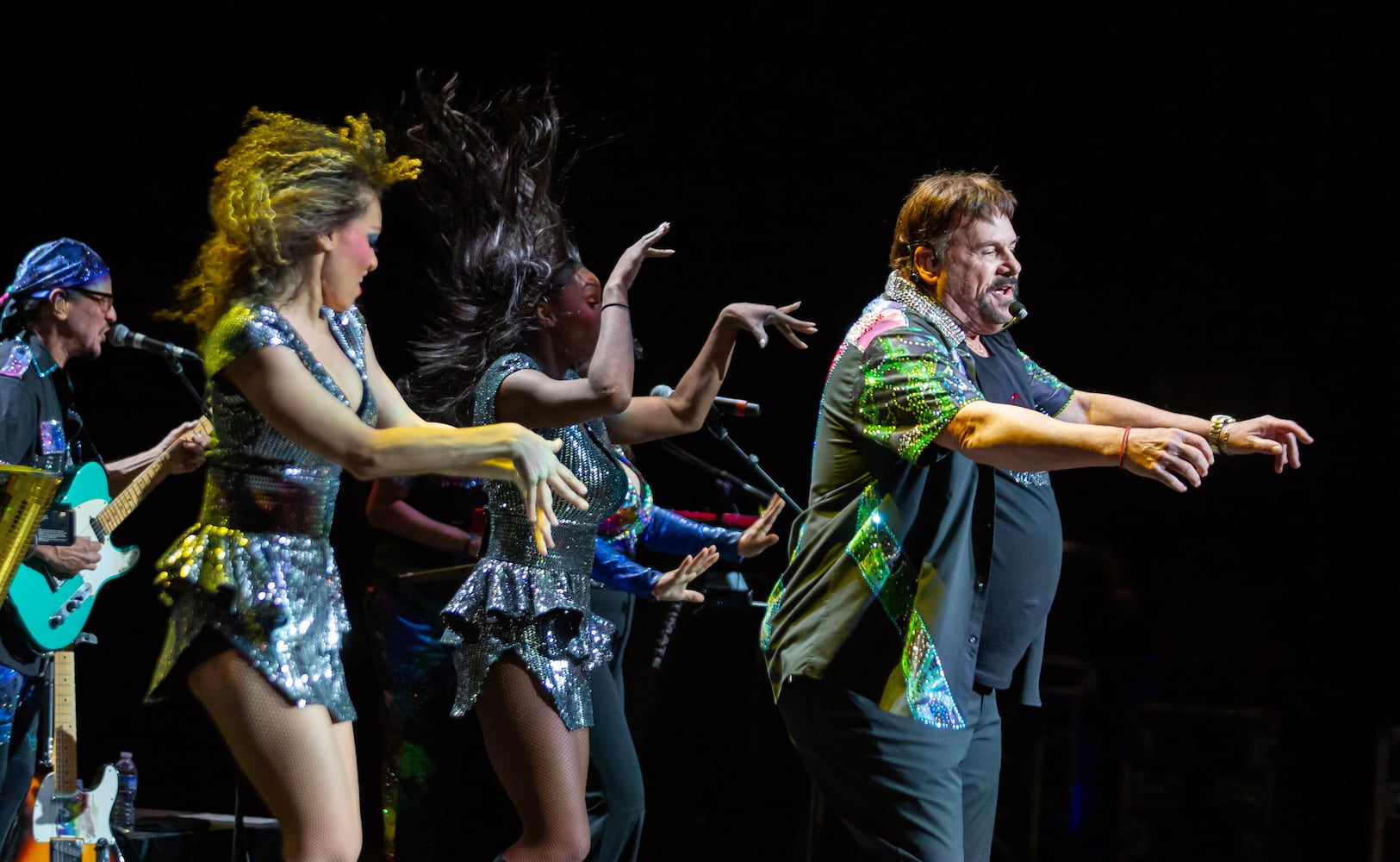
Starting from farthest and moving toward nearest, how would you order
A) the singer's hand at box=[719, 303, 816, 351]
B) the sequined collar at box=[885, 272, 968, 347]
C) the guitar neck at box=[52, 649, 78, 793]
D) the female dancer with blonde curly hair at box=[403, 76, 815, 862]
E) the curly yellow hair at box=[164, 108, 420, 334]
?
the guitar neck at box=[52, 649, 78, 793]
the singer's hand at box=[719, 303, 816, 351]
the female dancer with blonde curly hair at box=[403, 76, 815, 862]
the sequined collar at box=[885, 272, 968, 347]
the curly yellow hair at box=[164, 108, 420, 334]

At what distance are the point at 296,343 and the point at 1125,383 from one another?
4748mm

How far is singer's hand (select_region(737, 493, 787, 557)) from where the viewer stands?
3.42m

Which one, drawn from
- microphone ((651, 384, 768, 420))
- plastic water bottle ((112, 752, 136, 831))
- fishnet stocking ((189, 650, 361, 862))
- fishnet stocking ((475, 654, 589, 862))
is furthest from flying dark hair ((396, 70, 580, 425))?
plastic water bottle ((112, 752, 136, 831))

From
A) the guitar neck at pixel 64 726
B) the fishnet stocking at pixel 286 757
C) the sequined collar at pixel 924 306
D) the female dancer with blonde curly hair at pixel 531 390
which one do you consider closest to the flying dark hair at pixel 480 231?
the female dancer with blonde curly hair at pixel 531 390

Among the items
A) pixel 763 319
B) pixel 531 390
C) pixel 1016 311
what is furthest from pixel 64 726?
pixel 1016 311

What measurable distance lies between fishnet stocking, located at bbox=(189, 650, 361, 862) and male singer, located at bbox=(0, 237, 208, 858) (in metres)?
1.68

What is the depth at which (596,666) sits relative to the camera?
2.97 m

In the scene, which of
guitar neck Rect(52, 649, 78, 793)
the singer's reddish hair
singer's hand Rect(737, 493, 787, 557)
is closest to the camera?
the singer's reddish hair

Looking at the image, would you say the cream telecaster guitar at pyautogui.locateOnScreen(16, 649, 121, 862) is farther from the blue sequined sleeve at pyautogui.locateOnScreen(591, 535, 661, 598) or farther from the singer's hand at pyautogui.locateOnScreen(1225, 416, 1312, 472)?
the singer's hand at pyautogui.locateOnScreen(1225, 416, 1312, 472)

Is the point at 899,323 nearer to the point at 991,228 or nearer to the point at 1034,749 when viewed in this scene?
the point at 991,228

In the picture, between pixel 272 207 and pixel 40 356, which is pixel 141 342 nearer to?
pixel 40 356

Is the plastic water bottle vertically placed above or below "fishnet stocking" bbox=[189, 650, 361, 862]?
below

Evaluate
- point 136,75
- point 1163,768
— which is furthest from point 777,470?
point 136,75

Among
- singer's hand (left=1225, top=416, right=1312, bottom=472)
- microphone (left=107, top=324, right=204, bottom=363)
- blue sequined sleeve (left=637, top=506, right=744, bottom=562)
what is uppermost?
microphone (left=107, top=324, right=204, bottom=363)
